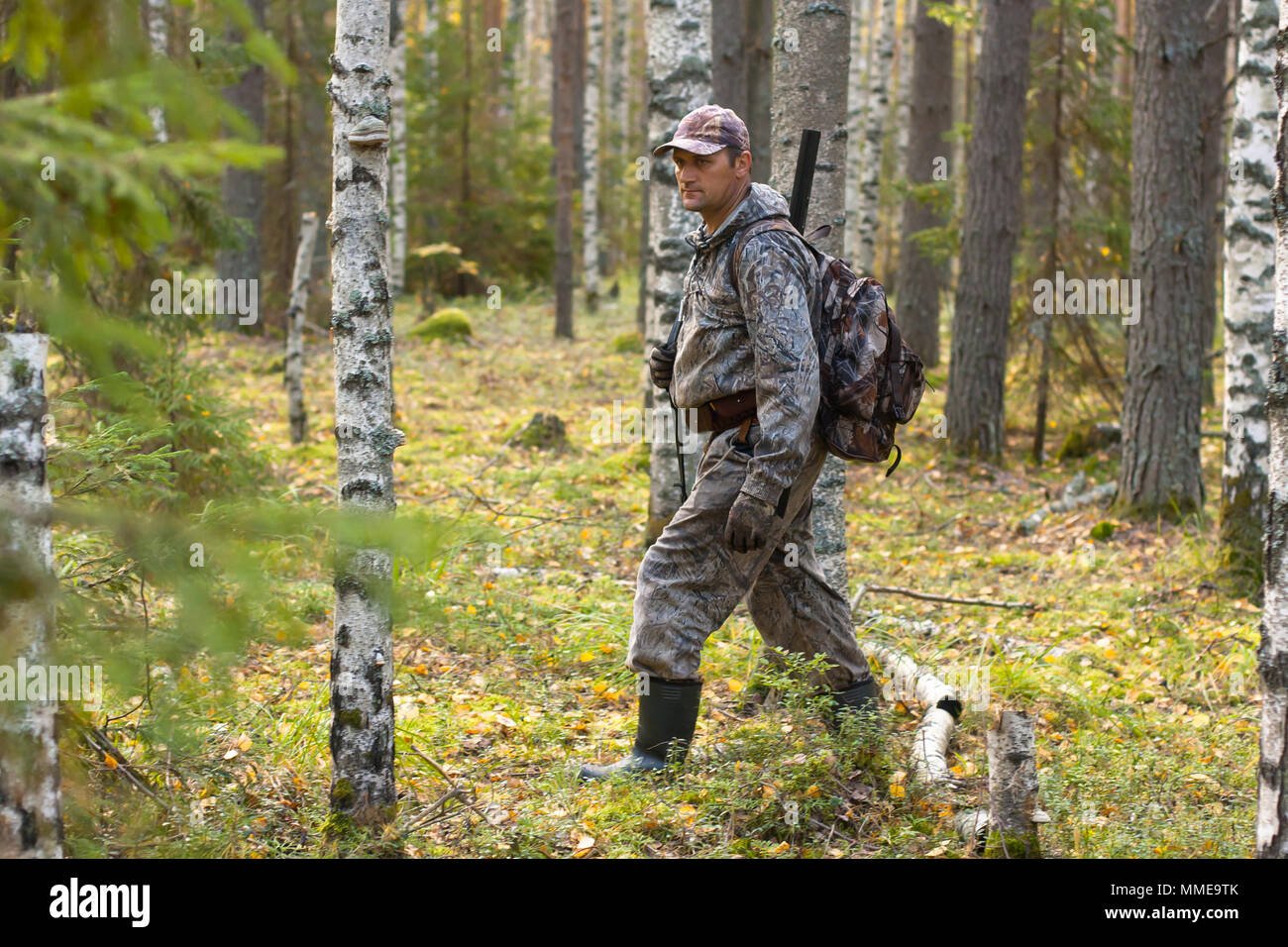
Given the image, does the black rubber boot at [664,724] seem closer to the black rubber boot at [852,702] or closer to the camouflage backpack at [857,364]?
the black rubber boot at [852,702]

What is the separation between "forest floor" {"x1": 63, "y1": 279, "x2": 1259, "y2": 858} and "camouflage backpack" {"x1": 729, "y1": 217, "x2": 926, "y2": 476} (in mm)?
1012

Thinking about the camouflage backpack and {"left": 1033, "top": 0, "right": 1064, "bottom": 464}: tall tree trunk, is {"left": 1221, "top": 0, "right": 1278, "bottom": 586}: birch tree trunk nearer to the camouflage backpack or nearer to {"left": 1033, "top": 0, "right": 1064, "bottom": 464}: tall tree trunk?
{"left": 1033, "top": 0, "right": 1064, "bottom": 464}: tall tree trunk

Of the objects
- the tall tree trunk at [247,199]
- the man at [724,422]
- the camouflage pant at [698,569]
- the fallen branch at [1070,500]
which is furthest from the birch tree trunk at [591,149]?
the camouflage pant at [698,569]

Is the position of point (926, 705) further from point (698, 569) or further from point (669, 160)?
point (669, 160)

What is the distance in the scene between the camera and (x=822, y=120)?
5375mm

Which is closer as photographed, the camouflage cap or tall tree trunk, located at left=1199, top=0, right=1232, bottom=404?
the camouflage cap

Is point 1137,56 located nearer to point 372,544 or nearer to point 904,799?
point 904,799

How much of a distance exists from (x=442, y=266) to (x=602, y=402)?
35.9 ft

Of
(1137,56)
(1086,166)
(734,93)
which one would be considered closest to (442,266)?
(734,93)

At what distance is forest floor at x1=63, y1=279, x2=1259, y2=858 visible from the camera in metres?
3.69

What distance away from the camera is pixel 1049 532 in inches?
357

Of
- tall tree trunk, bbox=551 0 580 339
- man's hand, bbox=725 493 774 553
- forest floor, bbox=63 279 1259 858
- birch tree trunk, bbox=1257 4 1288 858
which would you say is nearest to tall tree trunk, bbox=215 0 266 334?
tall tree trunk, bbox=551 0 580 339

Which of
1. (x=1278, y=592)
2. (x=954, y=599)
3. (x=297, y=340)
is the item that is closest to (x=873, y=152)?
(x=297, y=340)

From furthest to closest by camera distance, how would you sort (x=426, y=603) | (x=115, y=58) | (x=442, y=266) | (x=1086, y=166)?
(x=442, y=266), (x=1086, y=166), (x=426, y=603), (x=115, y=58)
